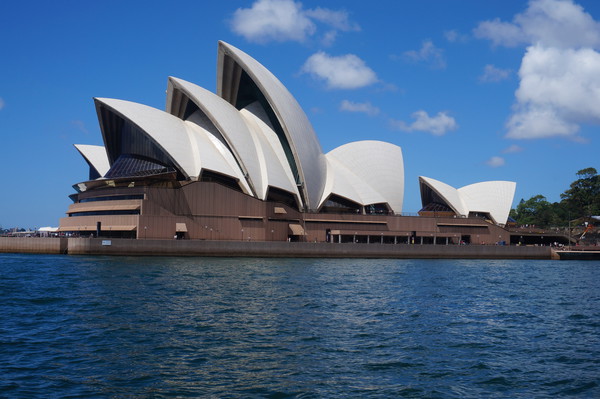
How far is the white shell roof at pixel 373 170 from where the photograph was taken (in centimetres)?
7138

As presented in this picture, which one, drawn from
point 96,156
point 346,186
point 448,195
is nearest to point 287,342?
point 346,186

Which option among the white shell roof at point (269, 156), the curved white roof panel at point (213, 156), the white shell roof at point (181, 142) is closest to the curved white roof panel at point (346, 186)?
the white shell roof at point (269, 156)

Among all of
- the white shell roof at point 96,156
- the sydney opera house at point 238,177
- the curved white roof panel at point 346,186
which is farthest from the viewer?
the white shell roof at point 96,156

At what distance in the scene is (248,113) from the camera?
6569 cm

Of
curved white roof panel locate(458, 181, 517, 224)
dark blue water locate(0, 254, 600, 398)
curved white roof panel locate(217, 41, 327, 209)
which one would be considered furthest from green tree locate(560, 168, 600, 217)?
dark blue water locate(0, 254, 600, 398)

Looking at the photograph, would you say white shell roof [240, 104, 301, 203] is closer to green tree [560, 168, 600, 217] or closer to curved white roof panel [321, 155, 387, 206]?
curved white roof panel [321, 155, 387, 206]

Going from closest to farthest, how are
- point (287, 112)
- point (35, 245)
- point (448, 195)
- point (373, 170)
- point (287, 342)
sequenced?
point (287, 342), point (35, 245), point (287, 112), point (373, 170), point (448, 195)

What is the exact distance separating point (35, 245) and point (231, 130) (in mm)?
22091

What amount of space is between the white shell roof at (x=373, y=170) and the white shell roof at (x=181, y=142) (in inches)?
646

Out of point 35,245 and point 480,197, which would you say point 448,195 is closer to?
point 480,197

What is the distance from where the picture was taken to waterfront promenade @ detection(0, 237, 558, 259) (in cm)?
5259

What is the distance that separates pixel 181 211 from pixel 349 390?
153 ft

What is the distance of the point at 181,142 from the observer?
191ft

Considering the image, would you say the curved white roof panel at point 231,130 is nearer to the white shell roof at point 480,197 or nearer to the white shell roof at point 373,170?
the white shell roof at point 373,170
